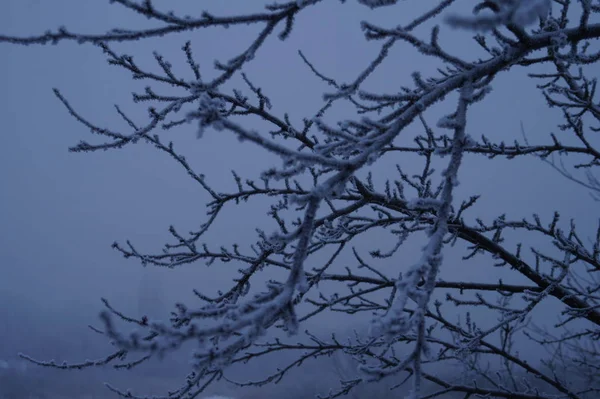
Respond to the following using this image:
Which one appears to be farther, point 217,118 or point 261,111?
point 261,111

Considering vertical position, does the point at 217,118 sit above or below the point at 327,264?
below

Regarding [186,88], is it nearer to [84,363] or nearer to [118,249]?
[118,249]

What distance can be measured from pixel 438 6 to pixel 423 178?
2.09 meters

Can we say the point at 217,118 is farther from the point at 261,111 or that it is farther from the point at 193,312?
the point at 261,111

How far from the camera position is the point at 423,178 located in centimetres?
391

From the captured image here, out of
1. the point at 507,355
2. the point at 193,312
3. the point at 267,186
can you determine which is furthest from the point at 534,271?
the point at 193,312

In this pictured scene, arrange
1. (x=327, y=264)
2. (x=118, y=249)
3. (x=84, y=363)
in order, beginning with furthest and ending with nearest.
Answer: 1. (x=118, y=249)
2. (x=327, y=264)
3. (x=84, y=363)

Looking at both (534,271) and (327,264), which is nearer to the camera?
(327,264)

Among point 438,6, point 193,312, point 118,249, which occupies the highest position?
point 118,249

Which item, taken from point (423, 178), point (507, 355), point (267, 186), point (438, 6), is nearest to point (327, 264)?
point (267, 186)

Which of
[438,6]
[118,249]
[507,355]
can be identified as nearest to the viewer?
[438,6]

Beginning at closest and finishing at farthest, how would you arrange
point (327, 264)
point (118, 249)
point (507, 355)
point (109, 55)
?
1. point (109, 55)
2. point (327, 264)
3. point (118, 249)
4. point (507, 355)

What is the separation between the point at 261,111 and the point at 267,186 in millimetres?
748

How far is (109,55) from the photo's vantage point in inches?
110
